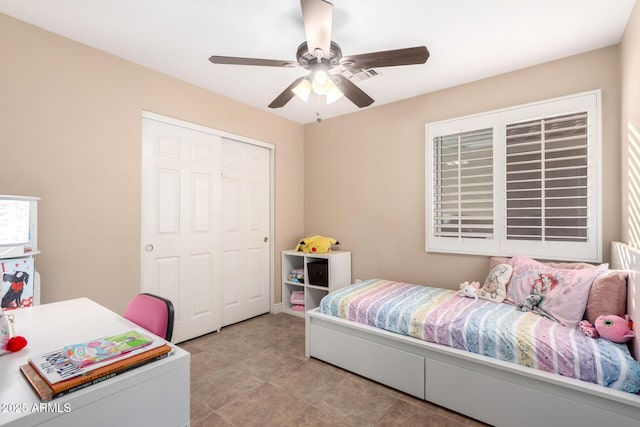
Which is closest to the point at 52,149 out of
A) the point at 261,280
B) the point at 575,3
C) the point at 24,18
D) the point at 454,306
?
the point at 24,18

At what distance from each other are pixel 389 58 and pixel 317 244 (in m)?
2.40

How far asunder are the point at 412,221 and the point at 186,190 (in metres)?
2.36

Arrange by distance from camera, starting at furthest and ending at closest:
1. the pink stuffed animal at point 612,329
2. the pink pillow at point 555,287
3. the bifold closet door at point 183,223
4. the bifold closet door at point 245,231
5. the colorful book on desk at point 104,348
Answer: the bifold closet door at point 245,231
the bifold closet door at point 183,223
the pink pillow at point 555,287
the pink stuffed animal at point 612,329
the colorful book on desk at point 104,348

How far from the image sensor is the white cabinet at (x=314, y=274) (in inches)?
140

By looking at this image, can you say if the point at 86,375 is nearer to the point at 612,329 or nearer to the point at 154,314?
the point at 154,314

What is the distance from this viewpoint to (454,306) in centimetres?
236

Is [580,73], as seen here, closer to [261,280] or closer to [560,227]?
[560,227]

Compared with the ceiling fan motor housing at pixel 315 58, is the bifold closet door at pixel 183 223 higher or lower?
lower

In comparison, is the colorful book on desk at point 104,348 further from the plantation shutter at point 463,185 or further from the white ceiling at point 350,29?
the plantation shutter at point 463,185

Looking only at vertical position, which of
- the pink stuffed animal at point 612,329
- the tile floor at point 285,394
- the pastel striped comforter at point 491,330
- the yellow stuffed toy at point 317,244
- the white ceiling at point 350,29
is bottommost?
the tile floor at point 285,394

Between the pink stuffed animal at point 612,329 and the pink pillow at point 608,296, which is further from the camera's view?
the pink pillow at point 608,296

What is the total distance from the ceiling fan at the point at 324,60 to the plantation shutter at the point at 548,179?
1.47 meters

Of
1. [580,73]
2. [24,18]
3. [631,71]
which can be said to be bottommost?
[631,71]

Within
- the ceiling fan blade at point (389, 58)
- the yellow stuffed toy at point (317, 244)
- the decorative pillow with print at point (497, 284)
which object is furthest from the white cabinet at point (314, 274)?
the ceiling fan blade at point (389, 58)
